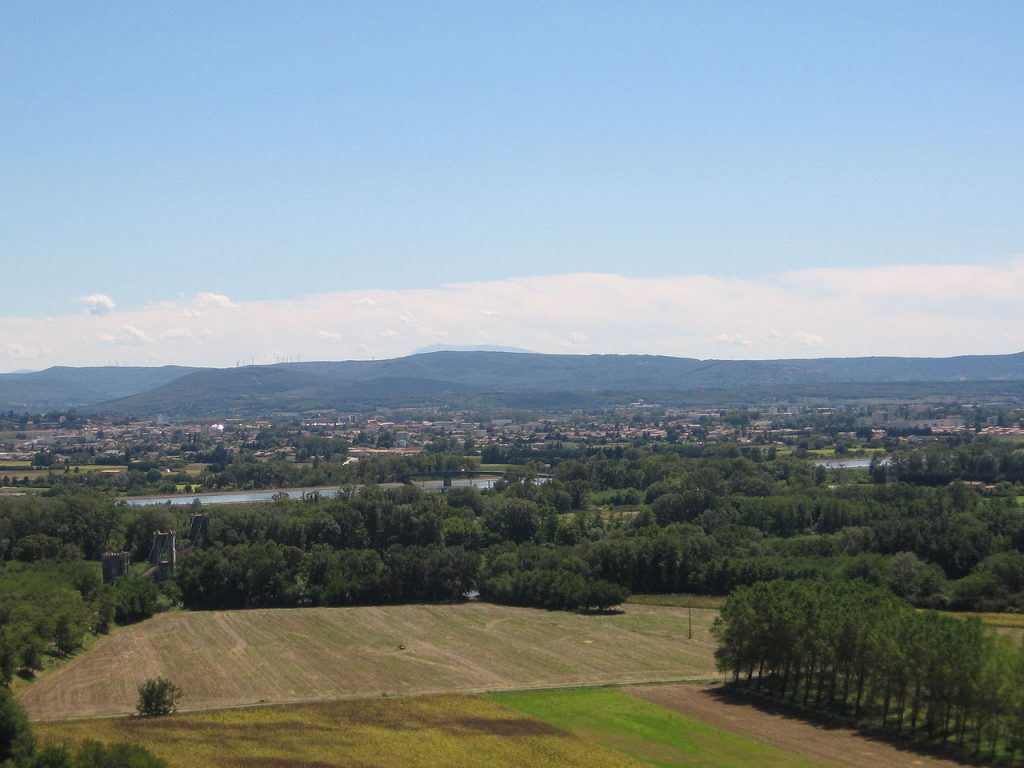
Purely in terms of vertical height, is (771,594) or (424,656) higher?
(771,594)

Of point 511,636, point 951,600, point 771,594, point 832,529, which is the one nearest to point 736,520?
point 832,529

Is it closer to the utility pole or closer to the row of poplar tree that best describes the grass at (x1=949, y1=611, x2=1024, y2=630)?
the row of poplar tree

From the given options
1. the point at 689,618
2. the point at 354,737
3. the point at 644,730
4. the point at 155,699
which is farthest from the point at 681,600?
the point at 155,699

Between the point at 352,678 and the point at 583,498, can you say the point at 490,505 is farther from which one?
the point at 352,678

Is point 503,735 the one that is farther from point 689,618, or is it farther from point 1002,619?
point 1002,619

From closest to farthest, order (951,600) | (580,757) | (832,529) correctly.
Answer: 1. (580,757)
2. (951,600)
3. (832,529)

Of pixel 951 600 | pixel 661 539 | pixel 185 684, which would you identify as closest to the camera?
pixel 185 684

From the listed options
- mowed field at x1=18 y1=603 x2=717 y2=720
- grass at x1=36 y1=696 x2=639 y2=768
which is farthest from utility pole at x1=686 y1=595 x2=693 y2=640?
grass at x1=36 y1=696 x2=639 y2=768

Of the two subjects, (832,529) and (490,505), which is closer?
(832,529)
